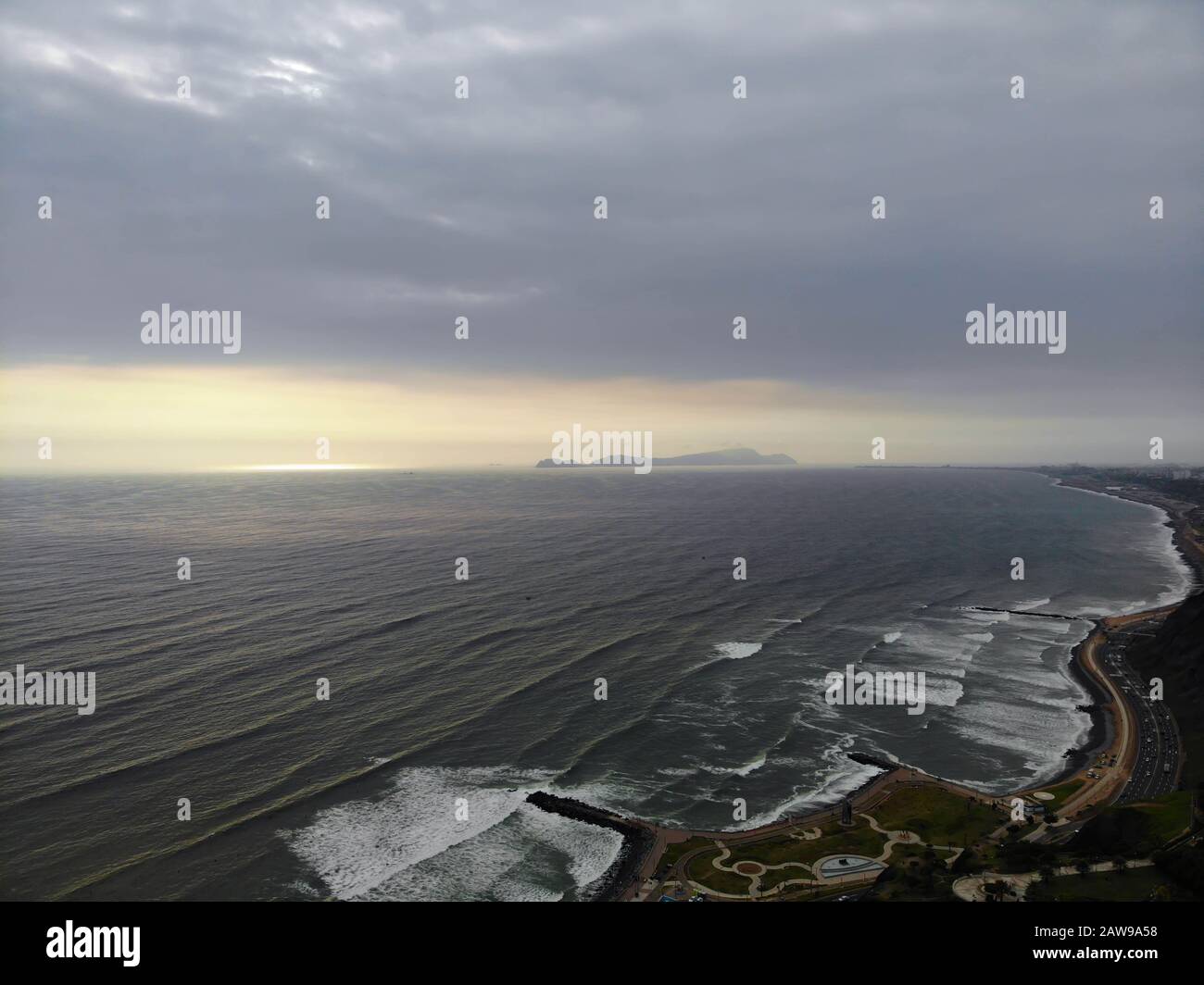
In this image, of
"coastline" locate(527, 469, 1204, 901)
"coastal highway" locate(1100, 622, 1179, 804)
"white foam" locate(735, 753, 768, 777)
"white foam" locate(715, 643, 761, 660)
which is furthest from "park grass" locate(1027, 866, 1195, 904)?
"white foam" locate(715, 643, 761, 660)

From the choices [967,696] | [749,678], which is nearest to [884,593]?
[967,696]

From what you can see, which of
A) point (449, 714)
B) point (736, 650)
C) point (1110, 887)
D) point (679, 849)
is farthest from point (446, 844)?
point (736, 650)

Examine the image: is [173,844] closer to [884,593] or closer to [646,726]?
[646,726]

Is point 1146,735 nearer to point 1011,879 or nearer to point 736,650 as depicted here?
point 1011,879

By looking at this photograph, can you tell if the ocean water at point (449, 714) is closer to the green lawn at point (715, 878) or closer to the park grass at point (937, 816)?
the park grass at point (937, 816)
